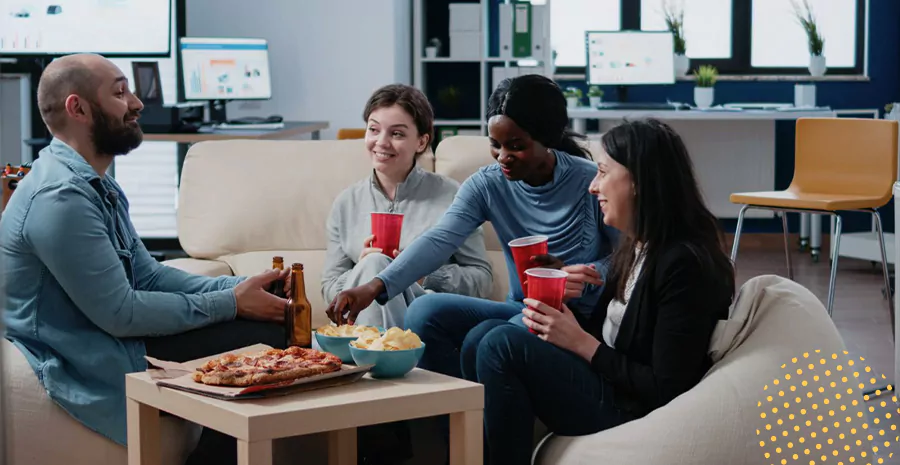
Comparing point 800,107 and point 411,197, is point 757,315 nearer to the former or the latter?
point 411,197

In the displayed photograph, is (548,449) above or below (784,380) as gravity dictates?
below

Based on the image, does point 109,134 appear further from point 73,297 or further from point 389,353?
point 389,353

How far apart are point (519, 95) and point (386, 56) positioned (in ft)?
12.9

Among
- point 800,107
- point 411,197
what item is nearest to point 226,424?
point 411,197

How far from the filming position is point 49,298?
2219 mm

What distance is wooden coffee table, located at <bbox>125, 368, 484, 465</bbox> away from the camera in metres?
1.72

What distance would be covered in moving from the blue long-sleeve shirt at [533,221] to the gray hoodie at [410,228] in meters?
0.20

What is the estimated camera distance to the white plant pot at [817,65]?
22.9 ft

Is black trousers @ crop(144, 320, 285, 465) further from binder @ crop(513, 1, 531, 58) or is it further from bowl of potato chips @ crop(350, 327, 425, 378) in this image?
binder @ crop(513, 1, 531, 58)

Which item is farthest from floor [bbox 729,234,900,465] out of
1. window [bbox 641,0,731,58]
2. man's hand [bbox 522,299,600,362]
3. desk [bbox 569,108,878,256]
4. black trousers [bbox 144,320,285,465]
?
black trousers [bbox 144,320,285,465]

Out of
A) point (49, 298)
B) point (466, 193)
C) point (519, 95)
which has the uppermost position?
→ point (519, 95)

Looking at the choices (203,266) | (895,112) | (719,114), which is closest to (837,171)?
(895,112)

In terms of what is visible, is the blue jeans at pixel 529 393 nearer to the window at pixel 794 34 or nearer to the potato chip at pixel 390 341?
the potato chip at pixel 390 341

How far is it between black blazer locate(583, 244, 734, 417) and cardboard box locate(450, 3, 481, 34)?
4759 millimetres
